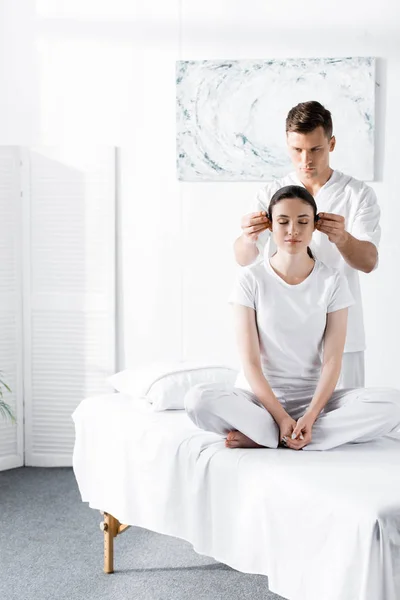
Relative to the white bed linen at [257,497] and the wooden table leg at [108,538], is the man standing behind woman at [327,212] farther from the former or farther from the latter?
the wooden table leg at [108,538]

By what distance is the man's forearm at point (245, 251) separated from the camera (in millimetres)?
2688

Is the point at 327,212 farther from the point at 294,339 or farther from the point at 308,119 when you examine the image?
the point at 294,339

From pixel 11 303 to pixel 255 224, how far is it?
5.77ft

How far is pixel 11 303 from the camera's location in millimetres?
3990

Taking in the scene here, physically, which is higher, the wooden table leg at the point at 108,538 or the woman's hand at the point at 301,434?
the woman's hand at the point at 301,434

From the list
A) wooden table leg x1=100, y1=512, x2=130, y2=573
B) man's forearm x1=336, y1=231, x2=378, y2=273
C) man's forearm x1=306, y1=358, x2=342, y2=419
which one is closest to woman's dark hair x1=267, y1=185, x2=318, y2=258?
man's forearm x1=336, y1=231, x2=378, y2=273

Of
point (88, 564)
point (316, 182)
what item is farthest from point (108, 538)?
point (316, 182)

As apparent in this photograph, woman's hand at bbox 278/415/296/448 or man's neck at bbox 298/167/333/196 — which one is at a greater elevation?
man's neck at bbox 298/167/333/196

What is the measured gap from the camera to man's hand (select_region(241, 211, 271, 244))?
2.56 metres

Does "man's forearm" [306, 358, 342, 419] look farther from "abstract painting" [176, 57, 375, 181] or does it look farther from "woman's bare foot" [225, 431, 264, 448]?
"abstract painting" [176, 57, 375, 181]

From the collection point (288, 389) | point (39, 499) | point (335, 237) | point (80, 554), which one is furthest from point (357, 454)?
point (39, 499)

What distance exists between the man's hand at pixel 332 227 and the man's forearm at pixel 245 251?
26 cm

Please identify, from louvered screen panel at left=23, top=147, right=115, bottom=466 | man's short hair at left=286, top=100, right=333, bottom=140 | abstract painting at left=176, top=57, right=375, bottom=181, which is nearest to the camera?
man's short hair at left=286, top=100, right=333, bottom=140

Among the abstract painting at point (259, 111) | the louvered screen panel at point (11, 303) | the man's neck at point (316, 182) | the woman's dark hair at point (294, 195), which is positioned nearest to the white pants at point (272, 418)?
the woman's dark hair at point (294, 195)
